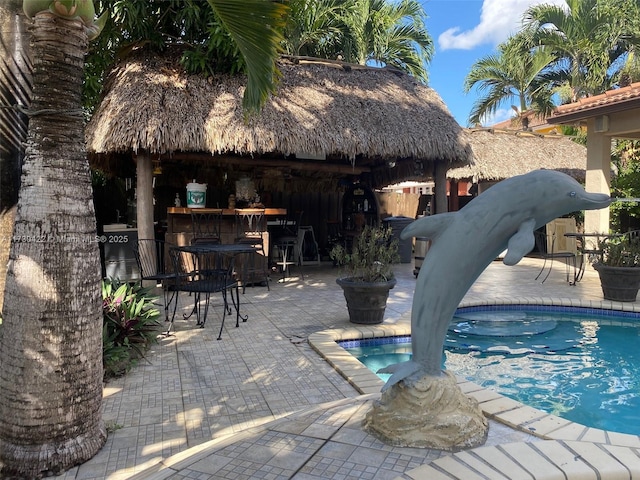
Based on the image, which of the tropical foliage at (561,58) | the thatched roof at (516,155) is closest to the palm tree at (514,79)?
the tropical foliage at (561,58)

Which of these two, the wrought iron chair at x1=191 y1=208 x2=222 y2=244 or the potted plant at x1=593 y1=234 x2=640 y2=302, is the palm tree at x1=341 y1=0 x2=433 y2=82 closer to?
the wrought iron chair at x1=191 y1=208 x2=222 y2=244

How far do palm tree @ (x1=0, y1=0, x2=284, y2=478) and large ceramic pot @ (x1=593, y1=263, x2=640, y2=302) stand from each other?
6325 millimetres

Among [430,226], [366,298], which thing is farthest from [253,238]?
[430,226]

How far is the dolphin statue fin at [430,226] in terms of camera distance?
87.2 inches

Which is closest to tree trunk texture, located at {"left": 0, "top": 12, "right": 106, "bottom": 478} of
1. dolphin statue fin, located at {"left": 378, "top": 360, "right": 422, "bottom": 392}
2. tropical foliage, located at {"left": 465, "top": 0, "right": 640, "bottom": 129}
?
dolphin statue fin, located at {"left": 378, "top": 360, "right": 422, "bottom": 392}

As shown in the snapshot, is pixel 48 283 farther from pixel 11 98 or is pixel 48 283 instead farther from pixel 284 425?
pixel 11 98

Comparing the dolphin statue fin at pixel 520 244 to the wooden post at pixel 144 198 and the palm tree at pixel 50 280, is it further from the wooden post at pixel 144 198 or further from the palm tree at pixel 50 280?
the wooden post at pixel 144 198

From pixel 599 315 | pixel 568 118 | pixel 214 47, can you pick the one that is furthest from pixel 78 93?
pixel 568 118

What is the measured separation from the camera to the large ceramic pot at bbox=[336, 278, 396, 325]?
488 centimetres

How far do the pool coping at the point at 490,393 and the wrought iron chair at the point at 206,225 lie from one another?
132 inches

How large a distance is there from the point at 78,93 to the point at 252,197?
6.34 metres

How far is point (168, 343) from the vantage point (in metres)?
4.44

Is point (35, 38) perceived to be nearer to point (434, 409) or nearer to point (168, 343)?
point (434, 409)

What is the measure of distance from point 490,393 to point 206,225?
582 centimetres
